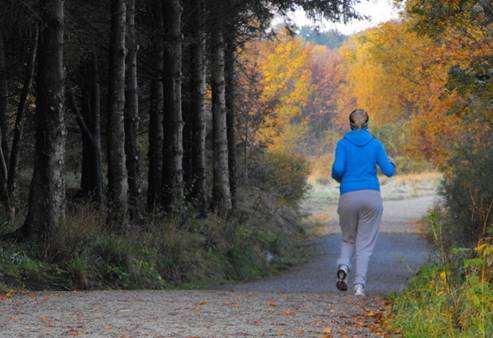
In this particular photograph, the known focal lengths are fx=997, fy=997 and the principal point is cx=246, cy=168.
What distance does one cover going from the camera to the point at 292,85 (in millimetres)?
71000

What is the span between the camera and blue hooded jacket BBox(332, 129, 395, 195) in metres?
10.5

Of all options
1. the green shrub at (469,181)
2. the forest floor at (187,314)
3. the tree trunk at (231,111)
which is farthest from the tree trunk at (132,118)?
the tree trunk at (231,111)

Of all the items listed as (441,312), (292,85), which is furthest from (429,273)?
(292,85)

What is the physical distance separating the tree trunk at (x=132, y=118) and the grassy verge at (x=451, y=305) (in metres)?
9.50

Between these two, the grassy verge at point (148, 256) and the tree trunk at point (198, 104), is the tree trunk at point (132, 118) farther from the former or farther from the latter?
the tree trunk at point (198, 104)

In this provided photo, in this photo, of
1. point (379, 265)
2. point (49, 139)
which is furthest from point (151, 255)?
point (379, 265)

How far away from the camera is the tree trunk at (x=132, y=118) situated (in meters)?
17.7

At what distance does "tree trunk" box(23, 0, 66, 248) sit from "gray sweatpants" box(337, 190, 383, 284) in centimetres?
439

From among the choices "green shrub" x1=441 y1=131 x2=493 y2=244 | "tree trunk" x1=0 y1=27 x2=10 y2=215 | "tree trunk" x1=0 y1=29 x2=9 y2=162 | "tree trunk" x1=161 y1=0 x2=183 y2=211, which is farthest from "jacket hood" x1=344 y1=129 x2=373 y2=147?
"tree trunk" x1=0 y1=29 x2=9 y2=162

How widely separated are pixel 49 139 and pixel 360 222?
4814 millimetres

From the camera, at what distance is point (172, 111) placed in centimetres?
2014

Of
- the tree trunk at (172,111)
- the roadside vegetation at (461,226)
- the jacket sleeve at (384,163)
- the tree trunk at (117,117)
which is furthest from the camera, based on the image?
the tree trunk at (172,111)

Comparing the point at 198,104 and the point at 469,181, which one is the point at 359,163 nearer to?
the point at 198,104

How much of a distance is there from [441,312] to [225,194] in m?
16.0
